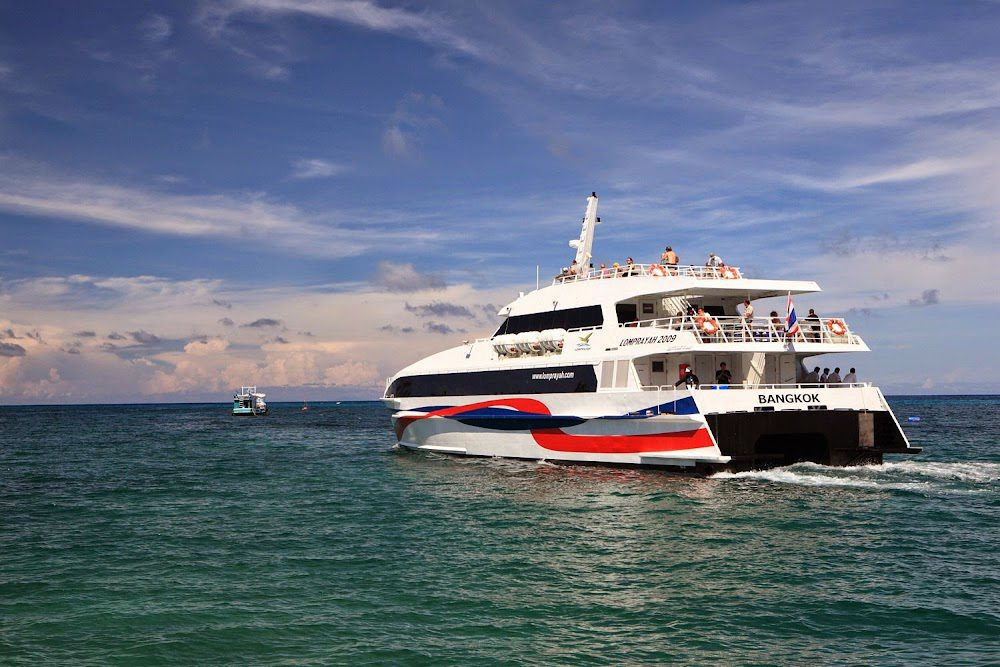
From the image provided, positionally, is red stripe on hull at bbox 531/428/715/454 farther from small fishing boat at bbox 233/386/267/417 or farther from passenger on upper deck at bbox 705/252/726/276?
small fishing boat at bbox 233/386/267/417

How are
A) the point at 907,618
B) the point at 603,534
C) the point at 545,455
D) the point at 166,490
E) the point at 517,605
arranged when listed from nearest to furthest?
the point at 907,618, the point at 517,605, the point at 603,534, the point at 166,490, the point at 545,455

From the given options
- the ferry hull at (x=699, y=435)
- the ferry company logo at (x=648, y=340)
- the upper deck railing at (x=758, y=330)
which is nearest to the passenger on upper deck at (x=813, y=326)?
the upper deck railing at (x=758, y=330)

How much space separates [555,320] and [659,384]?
16.3ft

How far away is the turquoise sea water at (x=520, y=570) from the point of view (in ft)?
33.2

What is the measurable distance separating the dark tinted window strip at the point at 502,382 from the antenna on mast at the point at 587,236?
6.45 m

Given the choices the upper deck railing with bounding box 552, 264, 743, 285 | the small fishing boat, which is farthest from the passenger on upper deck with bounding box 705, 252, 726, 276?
the small fishing boat

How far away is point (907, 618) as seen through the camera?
1082cm

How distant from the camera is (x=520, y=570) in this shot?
1349 centimetres

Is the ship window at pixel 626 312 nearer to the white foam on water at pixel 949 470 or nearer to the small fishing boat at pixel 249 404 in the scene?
the white foam on water at pixel 949 470

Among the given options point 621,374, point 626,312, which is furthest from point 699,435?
point 626,312

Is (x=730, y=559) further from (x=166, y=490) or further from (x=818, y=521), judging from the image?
(x=166, y=490)

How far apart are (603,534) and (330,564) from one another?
17.4 feet

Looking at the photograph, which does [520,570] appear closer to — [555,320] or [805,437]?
[805,437]

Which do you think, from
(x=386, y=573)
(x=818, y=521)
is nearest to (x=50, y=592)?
(x=386, y=573)
